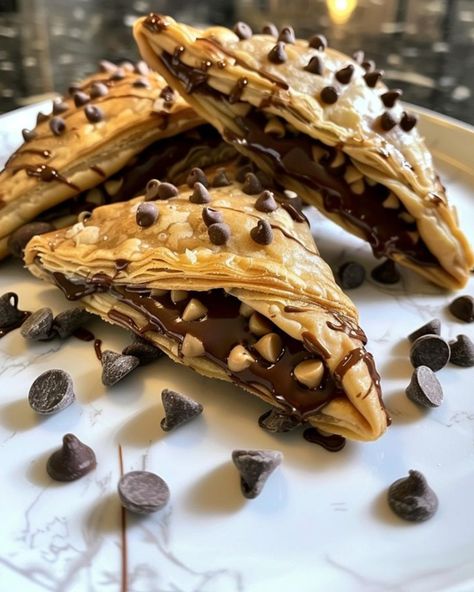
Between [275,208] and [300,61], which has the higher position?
[300,61]

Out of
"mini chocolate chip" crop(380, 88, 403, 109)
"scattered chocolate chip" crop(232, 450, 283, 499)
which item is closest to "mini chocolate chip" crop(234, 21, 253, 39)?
"mini chocolate chip" crop(380, 88, 403, 109)

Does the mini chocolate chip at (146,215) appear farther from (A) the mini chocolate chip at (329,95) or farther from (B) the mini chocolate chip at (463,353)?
(B) the mini chocolate chip at (463,353)

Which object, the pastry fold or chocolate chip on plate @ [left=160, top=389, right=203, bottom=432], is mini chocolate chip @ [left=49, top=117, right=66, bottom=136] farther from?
chocolate chip on plate @ [left=160, top=389, right=203, bottom=432]

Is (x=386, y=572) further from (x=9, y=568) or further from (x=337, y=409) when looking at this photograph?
(x=9, y=568)

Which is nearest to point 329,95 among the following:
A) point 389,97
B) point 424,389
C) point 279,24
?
point 389,97

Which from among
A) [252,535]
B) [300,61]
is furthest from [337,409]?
[300,61]

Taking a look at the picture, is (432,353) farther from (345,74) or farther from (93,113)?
(93,113)
